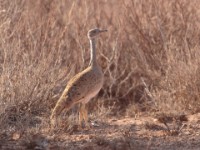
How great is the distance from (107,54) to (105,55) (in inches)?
1.4

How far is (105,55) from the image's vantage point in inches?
413

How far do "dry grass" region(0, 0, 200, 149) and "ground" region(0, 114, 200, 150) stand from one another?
21 centimetres

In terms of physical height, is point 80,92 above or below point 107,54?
below

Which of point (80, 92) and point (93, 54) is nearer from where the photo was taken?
point (80, 92)

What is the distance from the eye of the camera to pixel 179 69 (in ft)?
27.7

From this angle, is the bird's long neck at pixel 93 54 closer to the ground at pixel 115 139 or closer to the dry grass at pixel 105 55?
the dry grass at pixel 105 55

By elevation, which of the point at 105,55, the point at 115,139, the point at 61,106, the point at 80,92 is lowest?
the point at 115,139

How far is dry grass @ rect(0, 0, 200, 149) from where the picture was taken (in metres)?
7.65

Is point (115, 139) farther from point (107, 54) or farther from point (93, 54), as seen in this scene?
point (107, 54)

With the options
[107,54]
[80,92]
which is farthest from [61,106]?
[107,54]

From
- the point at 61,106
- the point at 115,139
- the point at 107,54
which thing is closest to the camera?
the point at 115,139

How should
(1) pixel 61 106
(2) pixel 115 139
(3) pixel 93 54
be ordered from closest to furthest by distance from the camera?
(2) pixel 115 139, (1) pixel 61 106, (3) pixel 93 54

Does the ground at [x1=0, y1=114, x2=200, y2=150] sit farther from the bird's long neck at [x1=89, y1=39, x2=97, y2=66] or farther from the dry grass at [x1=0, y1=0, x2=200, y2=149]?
the bird's long neck at [x1=89, y1=39, x2=97, y2=66]

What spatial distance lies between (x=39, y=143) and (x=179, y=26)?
12.5 ft
